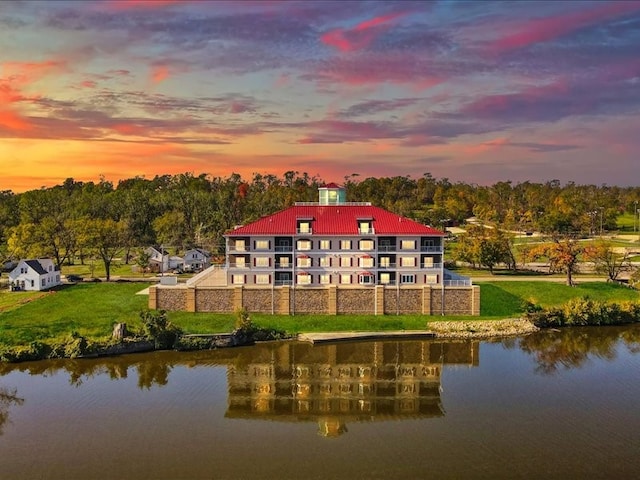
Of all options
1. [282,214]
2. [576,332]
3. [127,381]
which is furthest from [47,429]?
[576,332]

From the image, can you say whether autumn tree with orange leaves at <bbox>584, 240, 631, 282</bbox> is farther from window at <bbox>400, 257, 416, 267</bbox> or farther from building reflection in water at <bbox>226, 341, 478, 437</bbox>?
building reflection in water at <bbox>226, 341, 478, 437</bbox>

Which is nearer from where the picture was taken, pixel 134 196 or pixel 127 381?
pixel 127 381

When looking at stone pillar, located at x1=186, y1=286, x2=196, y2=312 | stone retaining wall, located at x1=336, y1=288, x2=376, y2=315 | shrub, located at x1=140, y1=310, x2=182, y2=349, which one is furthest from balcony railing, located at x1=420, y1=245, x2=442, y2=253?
shrub, located at x1=140, y1=310, x2=182, y2=349

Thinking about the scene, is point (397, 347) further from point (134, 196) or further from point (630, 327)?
point (134, 196)

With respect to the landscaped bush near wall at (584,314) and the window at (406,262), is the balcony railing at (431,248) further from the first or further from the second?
the landscaped bush near wall at (584,314)

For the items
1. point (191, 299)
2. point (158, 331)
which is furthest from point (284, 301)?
point (158, 331)

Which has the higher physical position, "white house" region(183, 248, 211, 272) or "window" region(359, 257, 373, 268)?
"window" region(359, 257, 373, 268)

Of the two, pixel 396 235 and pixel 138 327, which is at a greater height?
pixel 396 235
